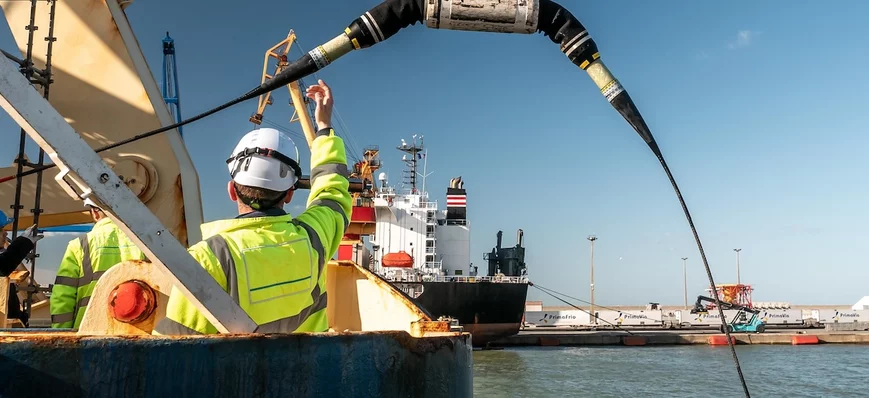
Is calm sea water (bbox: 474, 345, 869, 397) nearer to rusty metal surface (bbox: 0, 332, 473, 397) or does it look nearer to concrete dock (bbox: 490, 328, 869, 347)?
concrete dock (bbox: 490, 328, 869, 347)

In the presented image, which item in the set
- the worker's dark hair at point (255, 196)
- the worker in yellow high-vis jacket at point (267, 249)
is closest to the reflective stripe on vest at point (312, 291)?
the worker in yellow high-vis jacket at point (267, 249)

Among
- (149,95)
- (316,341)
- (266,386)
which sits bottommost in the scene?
(266,386)

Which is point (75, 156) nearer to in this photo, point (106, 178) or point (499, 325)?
point (106, 178)

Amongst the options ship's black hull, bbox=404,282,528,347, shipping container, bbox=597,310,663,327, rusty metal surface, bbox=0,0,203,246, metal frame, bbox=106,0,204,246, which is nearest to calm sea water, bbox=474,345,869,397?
ship's black hull, bbox=404,282,528,347

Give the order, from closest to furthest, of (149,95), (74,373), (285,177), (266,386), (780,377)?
(74,373)
(266,386)
(285,177)
(149,95)
(780,377)

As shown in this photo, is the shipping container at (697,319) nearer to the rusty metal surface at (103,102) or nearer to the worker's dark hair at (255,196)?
the rusty metal surface at (103,102)

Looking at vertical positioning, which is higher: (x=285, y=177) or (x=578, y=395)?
(x=285, y=177)

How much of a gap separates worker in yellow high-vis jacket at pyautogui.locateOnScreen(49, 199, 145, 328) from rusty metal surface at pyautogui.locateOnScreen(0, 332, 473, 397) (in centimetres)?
126

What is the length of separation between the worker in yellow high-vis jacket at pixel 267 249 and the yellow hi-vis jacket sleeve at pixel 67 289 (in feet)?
4.22

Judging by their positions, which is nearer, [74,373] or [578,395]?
[74,373]

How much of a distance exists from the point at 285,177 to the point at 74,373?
0.73 meters

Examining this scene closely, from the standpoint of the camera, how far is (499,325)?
2864 cm

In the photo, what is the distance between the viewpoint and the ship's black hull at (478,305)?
1104 inches

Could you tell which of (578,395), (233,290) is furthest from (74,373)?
(578,395)
